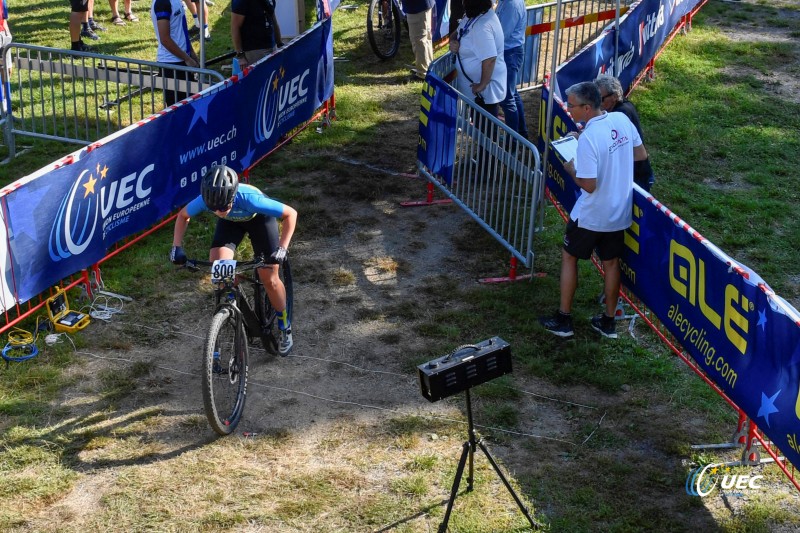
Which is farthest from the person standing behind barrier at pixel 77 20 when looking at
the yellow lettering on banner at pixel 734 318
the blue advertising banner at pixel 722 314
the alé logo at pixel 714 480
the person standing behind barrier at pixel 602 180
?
the alé logo at pixel 714 480

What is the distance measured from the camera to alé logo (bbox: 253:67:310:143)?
11.1 metres

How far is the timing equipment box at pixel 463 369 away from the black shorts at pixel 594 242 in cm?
Result: 250

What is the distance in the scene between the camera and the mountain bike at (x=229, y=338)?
21.4ft

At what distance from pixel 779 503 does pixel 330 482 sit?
2.94 meters

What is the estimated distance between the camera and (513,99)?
1120cm

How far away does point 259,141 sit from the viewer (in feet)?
36.9

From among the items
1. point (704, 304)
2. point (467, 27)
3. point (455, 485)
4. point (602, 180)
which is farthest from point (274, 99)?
point (455, 485)

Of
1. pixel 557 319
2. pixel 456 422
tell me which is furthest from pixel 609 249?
pixel 456 422

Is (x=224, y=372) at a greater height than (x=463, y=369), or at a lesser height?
lesser

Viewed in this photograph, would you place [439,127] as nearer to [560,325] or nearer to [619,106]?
[619,106]

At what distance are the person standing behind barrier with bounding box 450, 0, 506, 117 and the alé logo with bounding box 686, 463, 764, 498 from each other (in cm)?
536

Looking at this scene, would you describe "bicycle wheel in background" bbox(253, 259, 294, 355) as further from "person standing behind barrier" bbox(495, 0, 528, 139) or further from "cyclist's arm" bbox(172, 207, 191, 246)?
"person standing behind barrier" bbox(495, 0, 528, 139)

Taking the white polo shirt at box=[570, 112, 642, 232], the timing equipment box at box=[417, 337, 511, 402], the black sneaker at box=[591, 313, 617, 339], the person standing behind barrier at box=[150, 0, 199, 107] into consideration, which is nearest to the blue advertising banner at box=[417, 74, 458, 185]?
the white polo shirt at box=[570, 112, 642, 232]

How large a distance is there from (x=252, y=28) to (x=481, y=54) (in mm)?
3051
